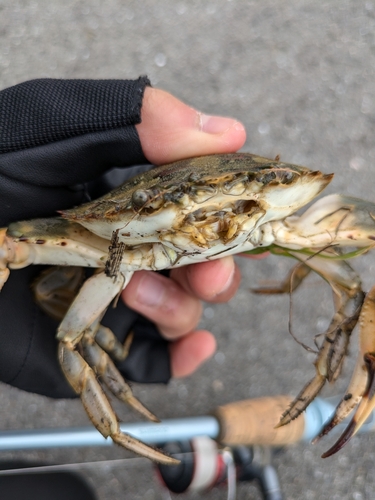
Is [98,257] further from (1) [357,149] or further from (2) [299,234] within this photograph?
(1) [357,149]

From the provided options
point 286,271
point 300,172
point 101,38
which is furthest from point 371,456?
point 101,38

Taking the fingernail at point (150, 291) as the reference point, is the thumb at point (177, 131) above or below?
above

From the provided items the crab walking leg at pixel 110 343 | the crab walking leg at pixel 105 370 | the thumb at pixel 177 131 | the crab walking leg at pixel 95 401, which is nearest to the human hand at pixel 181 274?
the thumb at pixel 177 131

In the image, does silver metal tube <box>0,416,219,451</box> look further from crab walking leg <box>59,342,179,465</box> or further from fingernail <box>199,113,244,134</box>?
fingernail <box>199,113,244,134</box>

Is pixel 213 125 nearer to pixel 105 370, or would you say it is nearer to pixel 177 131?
pixel 177 131

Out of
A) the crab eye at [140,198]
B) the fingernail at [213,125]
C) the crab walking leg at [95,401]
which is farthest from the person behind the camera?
the fingernail at [213,125]

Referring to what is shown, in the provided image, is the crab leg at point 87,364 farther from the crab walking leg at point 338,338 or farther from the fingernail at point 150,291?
Answer: the crab walking leg at point 338,338
